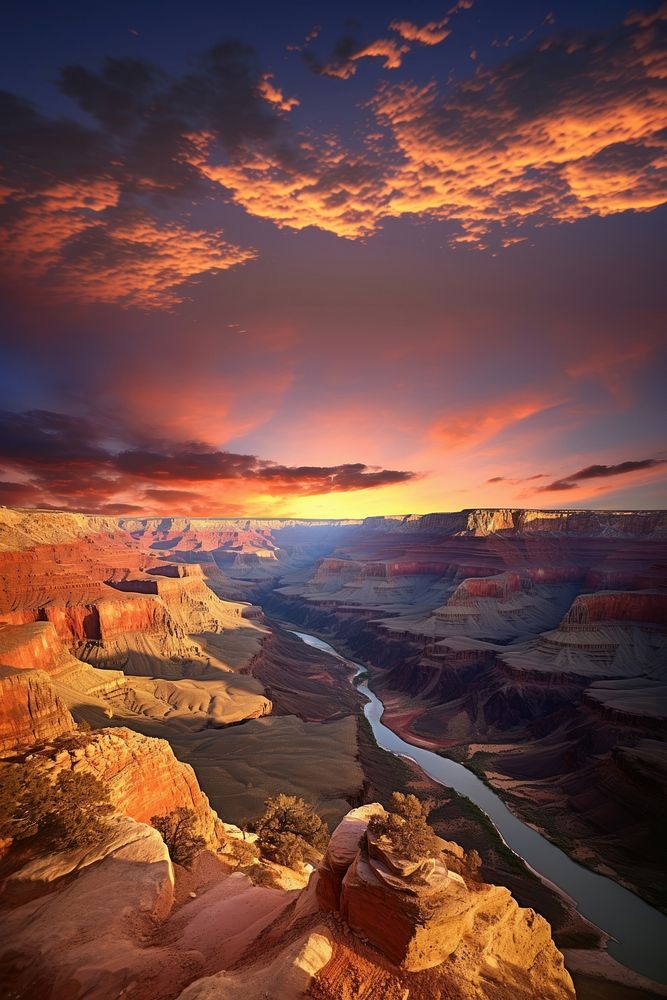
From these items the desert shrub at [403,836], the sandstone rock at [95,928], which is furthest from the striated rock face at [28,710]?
the desert shrub at [403,836]

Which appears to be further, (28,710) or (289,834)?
(28,710)

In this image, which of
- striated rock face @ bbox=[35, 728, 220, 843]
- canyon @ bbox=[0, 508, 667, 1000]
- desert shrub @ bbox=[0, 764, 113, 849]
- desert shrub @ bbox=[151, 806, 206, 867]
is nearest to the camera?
canyon @ bbox=[0, 508, 667, 1000]

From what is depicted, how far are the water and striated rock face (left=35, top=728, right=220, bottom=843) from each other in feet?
93.0

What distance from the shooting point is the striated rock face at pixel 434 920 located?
33.7ft

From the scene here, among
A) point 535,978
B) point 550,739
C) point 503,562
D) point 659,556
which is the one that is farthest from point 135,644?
point 659,556

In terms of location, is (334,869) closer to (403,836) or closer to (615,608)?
(403,836)

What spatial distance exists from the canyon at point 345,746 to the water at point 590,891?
4.09 ft

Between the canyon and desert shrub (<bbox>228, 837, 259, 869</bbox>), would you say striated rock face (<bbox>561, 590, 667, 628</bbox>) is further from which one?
desert shrub (<bbox>228, 837, 259, 869</bbox>)

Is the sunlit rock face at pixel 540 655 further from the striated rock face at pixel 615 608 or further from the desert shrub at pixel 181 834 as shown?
the desert shrub at pixel 181 834

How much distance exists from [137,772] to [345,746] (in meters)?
36.2

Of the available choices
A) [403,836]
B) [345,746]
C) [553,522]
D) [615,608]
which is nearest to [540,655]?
[615,608]

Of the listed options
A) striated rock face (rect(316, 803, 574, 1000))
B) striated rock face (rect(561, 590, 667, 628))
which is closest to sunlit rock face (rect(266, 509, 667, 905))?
striated rock face (rect(561, 590, 667, 628))

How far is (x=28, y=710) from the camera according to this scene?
1139 inches

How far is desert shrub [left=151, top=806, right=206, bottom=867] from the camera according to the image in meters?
18.8
